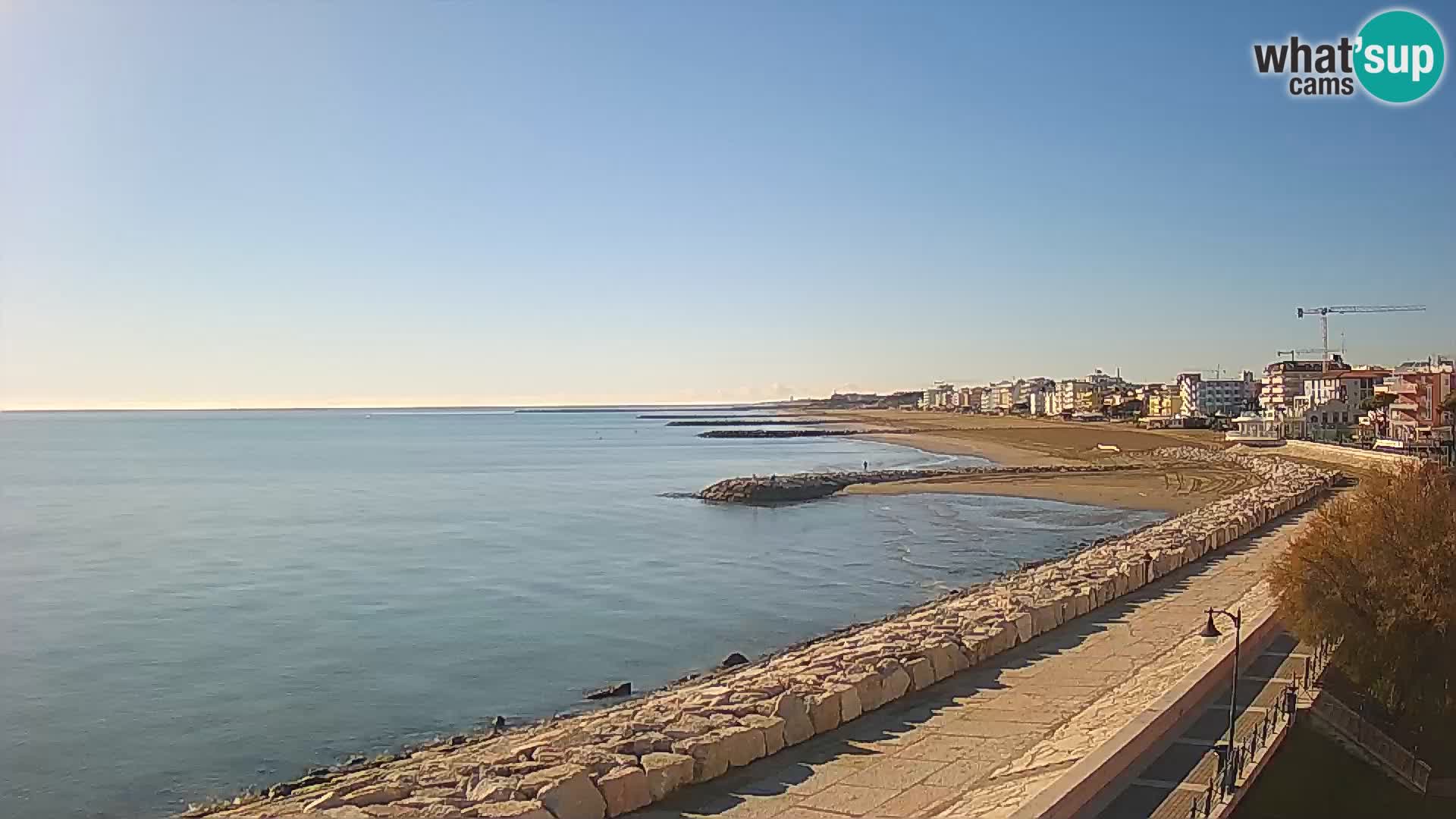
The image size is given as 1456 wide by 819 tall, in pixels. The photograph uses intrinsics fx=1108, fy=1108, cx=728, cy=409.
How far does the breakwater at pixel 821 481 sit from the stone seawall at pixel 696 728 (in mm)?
28298

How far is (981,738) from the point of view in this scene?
37.6ft

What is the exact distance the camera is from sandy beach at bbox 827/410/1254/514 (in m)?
46.1

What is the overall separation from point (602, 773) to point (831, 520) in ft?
103

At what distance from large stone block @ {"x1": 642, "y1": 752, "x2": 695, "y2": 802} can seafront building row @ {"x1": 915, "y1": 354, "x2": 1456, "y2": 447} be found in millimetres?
44639

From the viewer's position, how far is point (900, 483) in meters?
54.0

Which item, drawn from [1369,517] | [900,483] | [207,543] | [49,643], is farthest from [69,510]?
[1369,517]

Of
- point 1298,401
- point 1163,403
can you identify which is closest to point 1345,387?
point 1298,401

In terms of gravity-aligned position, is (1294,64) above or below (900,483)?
above

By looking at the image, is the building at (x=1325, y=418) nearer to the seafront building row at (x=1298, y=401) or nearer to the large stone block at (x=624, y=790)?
the seafront building row at (x=1298, y=401)

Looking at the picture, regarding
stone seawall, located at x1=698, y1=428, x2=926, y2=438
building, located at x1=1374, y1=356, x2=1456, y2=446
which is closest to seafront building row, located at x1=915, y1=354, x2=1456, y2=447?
building, located at x1=1374, y1=356, x2=1456, y2=446

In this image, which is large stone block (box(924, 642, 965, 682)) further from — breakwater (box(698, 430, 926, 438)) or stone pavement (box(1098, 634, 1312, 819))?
breakwater (box(698, 430, 926, 438))

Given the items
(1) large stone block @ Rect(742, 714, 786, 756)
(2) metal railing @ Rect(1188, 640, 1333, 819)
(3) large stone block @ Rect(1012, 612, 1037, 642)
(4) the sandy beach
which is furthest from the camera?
(4) the sandy beach

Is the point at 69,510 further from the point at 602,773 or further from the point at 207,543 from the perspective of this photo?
the point at 602,773

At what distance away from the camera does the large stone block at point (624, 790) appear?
932 cm
